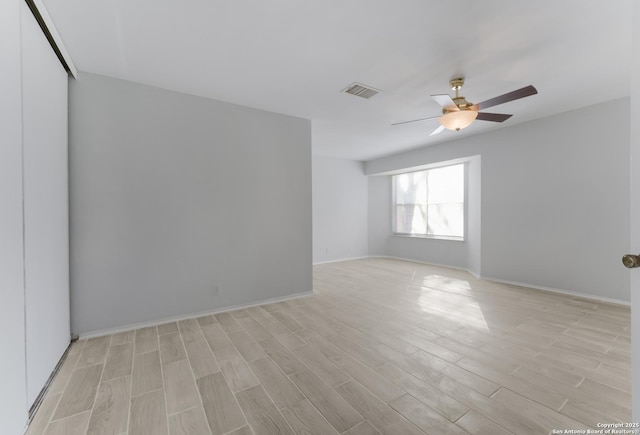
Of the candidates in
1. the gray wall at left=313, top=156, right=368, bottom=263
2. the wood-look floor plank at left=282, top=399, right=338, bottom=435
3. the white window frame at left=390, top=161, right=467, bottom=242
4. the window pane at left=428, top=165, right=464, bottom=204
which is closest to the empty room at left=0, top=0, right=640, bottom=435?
the wood-look floor plank at left=282, top=399, right=338, bottom=435

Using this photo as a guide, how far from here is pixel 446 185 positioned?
6.04 meters

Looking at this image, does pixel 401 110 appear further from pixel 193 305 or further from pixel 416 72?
pixel 193 305

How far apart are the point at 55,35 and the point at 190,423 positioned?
307 cm

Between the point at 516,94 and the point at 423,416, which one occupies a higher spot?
the point at 516,94

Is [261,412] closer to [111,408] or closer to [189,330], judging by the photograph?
[111,408]

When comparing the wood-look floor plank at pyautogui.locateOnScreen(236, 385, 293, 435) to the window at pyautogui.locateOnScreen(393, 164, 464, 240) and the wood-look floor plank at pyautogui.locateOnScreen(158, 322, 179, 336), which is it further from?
the window at pyautogui.locateOnScreen(393, 164, 464, 240)

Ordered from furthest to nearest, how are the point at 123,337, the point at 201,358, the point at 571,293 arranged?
the point at 571,293
the point at 123,337
the point at 201,358

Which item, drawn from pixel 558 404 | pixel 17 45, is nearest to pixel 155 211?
pixel 17 45

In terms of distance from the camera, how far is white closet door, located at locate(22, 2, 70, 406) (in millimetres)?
1637

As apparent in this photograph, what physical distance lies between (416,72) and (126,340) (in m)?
4.03

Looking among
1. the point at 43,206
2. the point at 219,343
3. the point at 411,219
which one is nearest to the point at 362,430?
the point at 219,343

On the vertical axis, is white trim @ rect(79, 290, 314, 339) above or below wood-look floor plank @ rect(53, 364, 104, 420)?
above

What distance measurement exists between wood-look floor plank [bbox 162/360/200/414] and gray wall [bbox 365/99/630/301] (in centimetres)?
503

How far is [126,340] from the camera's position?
8.22ft
